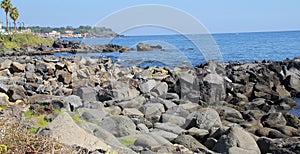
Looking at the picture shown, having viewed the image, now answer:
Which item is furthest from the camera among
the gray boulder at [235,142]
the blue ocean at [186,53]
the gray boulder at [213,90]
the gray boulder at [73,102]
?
the blue ocean at [186,53]

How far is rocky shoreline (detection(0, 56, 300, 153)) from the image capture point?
7879mm

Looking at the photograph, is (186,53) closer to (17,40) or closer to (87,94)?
(17,40)

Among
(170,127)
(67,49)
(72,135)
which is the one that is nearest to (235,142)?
(170,127)

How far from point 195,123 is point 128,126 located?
1879mm

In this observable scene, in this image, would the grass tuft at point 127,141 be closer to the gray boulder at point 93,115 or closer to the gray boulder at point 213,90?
the gray boulder at point 93,115

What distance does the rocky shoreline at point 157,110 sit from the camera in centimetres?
788

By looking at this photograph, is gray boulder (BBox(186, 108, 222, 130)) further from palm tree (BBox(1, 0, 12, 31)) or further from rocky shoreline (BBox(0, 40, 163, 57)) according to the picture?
palm tree (BBox(1, 0, 12, 31))

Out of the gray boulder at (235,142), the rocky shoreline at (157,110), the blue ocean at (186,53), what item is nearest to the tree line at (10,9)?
the blue ocean at (186,53)

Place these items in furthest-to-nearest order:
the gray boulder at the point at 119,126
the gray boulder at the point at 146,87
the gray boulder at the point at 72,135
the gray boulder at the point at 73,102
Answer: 1. the gray boulder at the point at 146,87
2. the gray boulder at the point at 73,102
3. the gray boulder at the point at 119,126
4. the gray boulder at the point at 72,135

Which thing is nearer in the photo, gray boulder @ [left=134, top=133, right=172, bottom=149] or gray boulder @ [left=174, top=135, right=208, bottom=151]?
gray boulder @ [left=134, top=133, right=172, bottom=149]

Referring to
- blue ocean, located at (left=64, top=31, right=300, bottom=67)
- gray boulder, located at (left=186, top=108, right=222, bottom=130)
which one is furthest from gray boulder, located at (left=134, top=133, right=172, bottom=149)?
blue ocean, located at (left=64, top=31, right=300, bottom=67)

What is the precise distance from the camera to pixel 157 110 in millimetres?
11492

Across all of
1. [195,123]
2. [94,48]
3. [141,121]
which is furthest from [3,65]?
[94,48]

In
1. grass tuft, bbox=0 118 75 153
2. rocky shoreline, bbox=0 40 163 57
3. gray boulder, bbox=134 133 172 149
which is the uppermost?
grass tuft, bbox=0 118 75 153
